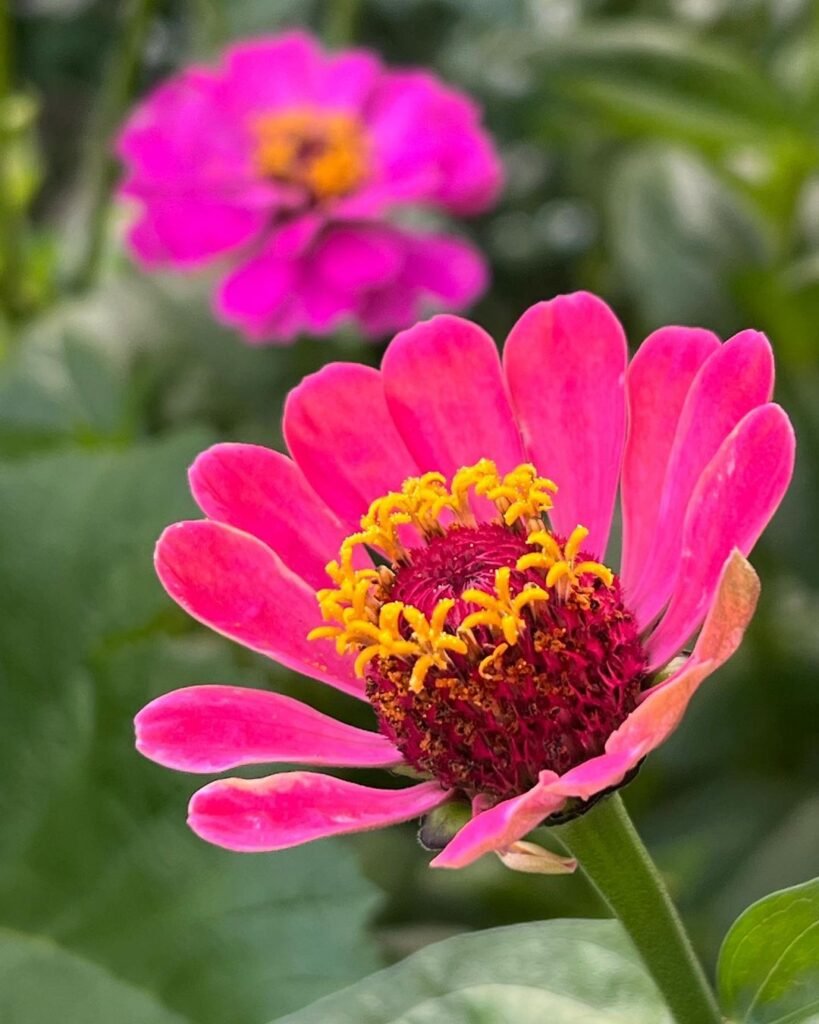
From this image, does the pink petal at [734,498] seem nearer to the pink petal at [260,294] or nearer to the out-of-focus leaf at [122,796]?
the out-of-focus leaf at [122,796]

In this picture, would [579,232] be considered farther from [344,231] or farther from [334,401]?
[334,401]

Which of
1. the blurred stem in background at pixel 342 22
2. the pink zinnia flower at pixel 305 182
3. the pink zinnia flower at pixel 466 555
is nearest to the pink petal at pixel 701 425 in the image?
the pink zinnia flower at pixel 466 555

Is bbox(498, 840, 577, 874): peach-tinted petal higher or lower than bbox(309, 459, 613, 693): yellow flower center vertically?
lower

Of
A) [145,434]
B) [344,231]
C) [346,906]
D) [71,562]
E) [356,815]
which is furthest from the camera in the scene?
[145,434]

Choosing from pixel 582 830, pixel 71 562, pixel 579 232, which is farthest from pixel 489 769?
pixel 579 232

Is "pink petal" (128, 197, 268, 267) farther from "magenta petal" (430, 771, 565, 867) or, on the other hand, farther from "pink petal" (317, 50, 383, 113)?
"magenta petal" (430, 771, 565, 867)

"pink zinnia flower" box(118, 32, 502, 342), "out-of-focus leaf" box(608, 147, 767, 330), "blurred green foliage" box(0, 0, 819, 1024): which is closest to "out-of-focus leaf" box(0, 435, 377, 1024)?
"blurred green foliage" box(0, 0, 819, 1024)
